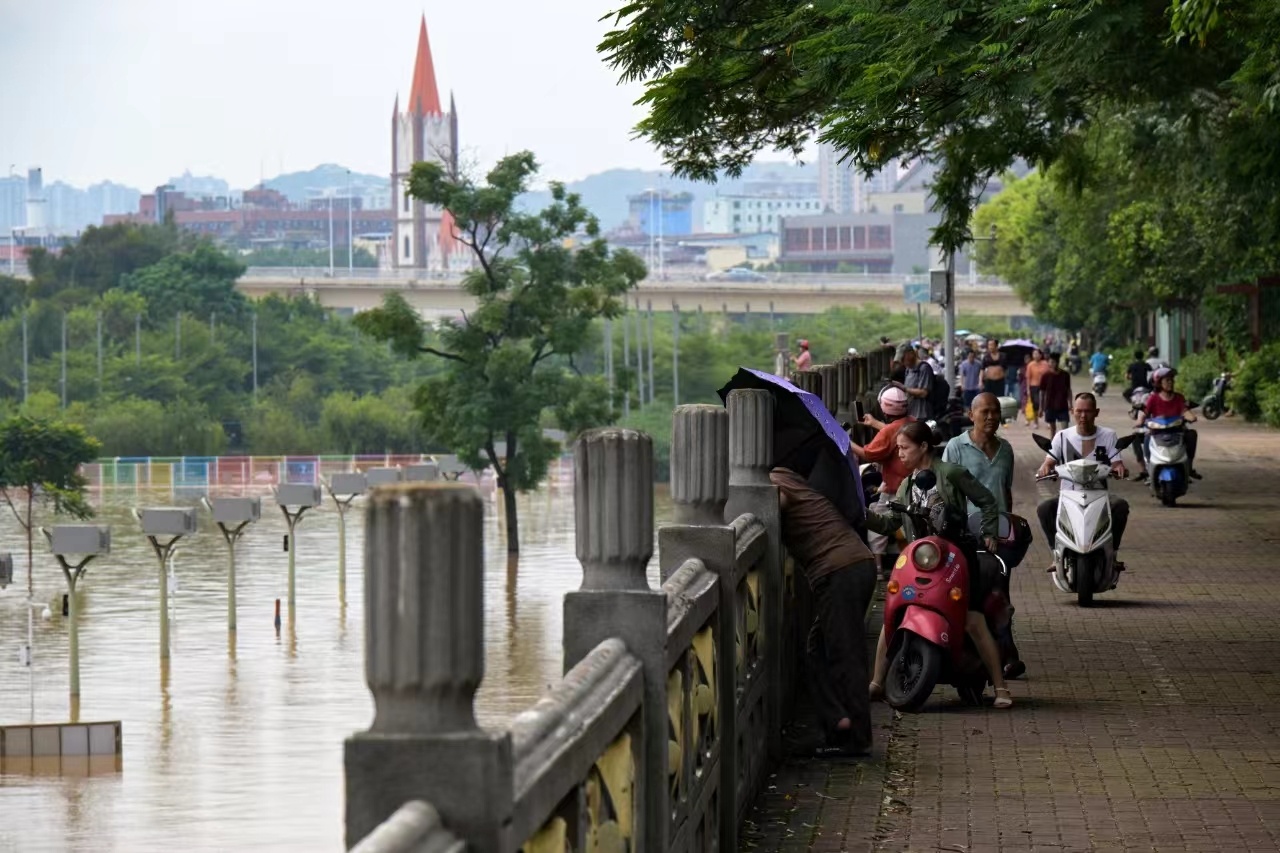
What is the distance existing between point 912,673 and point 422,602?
837cm

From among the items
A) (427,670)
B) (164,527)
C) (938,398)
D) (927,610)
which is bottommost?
(164,527)

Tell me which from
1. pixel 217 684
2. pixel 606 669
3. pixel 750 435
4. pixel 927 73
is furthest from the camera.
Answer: pixel 217 684

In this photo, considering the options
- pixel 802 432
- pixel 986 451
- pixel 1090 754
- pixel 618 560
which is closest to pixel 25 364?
pixel 986 451

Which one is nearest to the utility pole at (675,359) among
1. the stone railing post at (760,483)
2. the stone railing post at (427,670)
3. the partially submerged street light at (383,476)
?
the partially submerged street light at (383,476)

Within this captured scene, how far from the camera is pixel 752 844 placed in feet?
30.9

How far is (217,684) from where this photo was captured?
47625 mm

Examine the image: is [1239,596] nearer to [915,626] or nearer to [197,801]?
[915,626]

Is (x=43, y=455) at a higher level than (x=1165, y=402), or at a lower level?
lower

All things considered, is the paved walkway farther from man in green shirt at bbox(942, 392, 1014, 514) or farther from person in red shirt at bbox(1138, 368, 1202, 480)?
person in red shirt at bbox(1138, 368, 1202, 480)

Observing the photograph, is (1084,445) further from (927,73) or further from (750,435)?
(750,435)

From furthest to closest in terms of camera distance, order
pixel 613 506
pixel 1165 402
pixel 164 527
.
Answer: pixel 164 527 < pixel 1165 402 < pixel 613 506

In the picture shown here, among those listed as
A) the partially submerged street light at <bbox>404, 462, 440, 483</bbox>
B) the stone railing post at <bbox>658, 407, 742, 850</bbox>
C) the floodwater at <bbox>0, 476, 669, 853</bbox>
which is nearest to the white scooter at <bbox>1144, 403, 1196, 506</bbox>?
the floodwater at <bbox>0, 476, 669, 853</bbox>

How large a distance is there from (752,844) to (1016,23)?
6439mm

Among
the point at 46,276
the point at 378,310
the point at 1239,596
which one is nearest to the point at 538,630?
the point at 378,310
